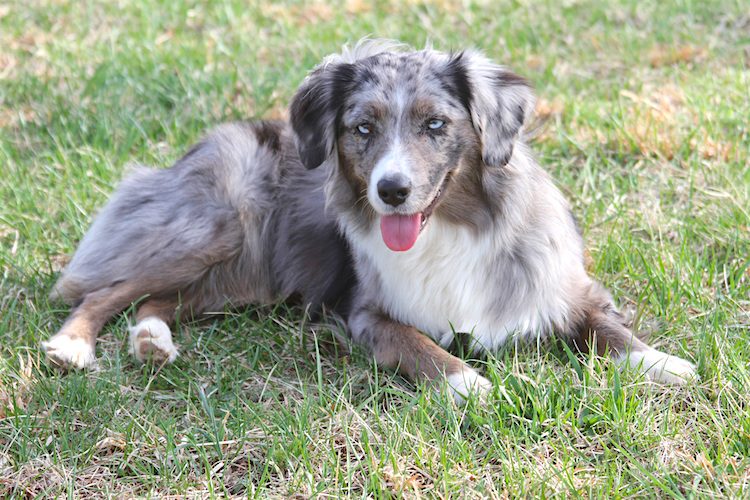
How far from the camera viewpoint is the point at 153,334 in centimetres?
401

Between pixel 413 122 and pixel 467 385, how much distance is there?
1063mm

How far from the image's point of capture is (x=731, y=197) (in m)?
4.75

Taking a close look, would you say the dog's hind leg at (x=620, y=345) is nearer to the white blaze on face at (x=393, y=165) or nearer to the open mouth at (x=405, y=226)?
the open mouth at (x=405, y=226)

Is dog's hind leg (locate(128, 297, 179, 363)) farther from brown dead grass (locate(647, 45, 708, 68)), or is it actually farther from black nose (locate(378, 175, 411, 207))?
brown dead grass (locate(647, 45, 708, 68))

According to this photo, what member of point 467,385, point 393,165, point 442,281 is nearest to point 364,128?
point 393,165

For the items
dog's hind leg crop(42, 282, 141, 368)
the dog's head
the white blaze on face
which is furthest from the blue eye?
dog's hind leg crop(42, 282, 141, 368)

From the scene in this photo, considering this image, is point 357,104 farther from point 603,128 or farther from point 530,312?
point 603,128

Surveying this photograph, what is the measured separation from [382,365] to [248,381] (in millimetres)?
572

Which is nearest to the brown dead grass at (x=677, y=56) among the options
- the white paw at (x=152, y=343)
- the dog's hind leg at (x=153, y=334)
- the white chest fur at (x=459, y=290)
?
the white chest fur at (x=459, y=290)

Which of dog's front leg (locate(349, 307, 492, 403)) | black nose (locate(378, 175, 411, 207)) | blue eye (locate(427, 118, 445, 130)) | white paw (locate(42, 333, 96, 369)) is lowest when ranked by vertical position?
white paw (locate(42, 333, 96, 369))

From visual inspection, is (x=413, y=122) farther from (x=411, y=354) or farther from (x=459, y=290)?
(x=411, y=354)

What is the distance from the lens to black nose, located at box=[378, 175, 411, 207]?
344cm

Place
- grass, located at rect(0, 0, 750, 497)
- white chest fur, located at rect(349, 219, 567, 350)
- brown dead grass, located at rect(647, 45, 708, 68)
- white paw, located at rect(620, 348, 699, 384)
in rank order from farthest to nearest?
brown dead grass, located at rect(647, 45, 708, 68), white chest fur, located at rect(349, 219, 567, 350), white paw, located at rect(620, 348, 699, 384), grass, located at rect(0, 0, 750, 497)

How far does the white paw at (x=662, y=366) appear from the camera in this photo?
11.5 feet
